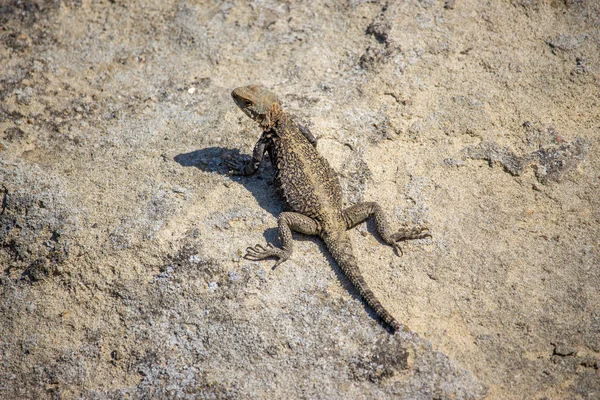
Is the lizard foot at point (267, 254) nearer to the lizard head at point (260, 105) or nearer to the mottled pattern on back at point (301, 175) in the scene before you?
the mottled pattern on back at point (301, 175)

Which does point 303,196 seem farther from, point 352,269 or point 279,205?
point 352,269

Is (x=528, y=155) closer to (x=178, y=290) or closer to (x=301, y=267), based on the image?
(x=301, y=267)

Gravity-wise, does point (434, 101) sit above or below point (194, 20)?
above

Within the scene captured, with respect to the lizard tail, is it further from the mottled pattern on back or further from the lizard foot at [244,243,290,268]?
the lizard foot at [244,243,290,268]

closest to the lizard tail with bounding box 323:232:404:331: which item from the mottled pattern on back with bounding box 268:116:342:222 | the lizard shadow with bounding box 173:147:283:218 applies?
the mottled pattern on back with bounding box 268:116:342:222

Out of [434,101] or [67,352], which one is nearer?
[67,352]

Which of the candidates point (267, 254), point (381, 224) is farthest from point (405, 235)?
point (267, 254)

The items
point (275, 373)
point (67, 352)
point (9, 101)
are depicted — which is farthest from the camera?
point (9, 101)

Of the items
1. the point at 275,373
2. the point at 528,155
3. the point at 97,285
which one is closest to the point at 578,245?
the point at 528,155
